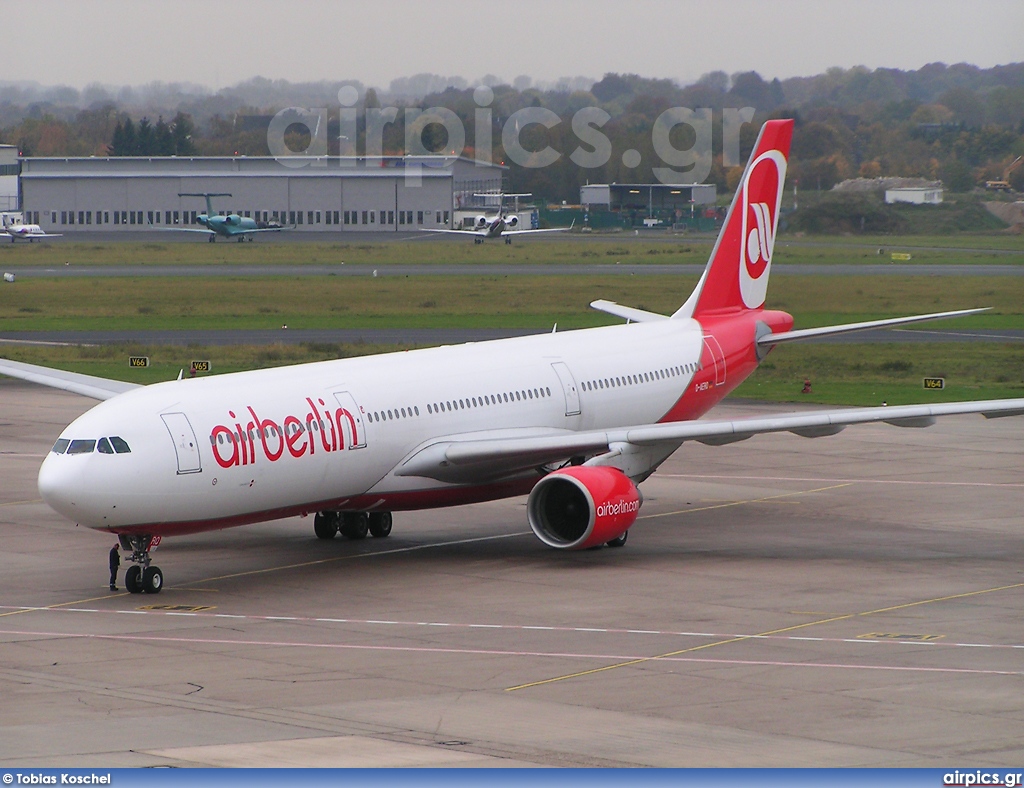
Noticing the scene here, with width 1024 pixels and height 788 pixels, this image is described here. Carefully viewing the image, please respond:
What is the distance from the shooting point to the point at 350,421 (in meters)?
29.2

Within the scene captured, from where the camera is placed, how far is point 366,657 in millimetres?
22859

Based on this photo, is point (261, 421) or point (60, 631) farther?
point (261, 421)

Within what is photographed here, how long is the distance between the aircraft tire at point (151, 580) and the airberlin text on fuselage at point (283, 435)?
2237 mm

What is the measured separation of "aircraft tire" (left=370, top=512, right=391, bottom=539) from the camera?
33.1m

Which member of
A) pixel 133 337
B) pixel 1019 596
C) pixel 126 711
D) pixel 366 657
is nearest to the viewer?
pixel 126 711

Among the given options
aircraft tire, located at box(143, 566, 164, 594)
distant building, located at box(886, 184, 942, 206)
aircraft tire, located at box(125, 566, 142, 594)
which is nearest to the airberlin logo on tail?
aircraft tire, located at box(143, 566, 164, 594)

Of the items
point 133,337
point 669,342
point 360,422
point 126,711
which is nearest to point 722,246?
point 669,342

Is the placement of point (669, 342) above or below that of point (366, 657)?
above

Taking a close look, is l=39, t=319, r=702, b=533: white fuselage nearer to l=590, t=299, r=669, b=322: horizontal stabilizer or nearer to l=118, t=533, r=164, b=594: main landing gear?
l=118, t=533, r=164, b=594: main landing gear

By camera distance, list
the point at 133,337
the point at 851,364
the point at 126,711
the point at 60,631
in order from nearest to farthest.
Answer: the point at 126,711, the point at 60,631, the point at 851,364, the point at 133,337

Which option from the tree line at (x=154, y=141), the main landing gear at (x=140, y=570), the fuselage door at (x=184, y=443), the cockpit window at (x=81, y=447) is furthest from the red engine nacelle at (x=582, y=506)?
the tree line at (x=154, y=141)

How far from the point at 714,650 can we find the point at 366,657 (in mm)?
4992

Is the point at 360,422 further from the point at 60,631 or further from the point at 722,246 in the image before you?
the point at 722,246

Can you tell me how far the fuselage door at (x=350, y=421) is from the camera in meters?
29.0
